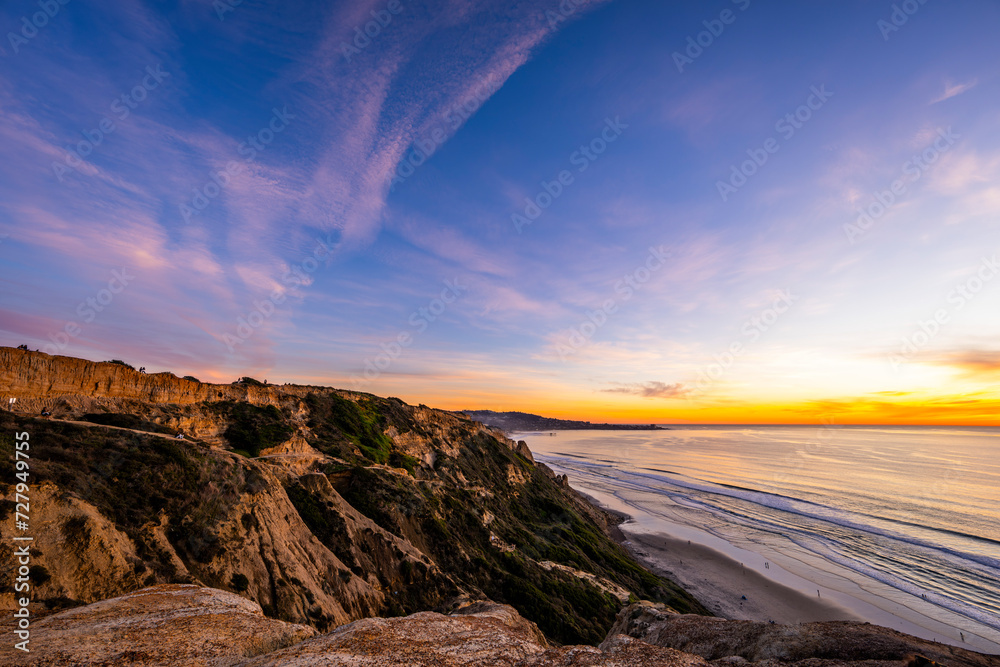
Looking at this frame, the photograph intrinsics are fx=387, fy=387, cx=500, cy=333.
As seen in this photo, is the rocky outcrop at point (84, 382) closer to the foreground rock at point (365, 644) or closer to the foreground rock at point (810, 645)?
the foreground rock at point (365, 644)

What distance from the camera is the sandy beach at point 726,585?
36500 mm

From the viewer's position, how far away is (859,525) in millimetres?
57719

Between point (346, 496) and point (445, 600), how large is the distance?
38.3ft

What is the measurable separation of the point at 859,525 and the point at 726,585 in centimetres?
3263

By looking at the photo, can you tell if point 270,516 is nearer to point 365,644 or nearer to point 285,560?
point 285,560

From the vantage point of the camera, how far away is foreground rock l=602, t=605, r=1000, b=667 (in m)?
11.7

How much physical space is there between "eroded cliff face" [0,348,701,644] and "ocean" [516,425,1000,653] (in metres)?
19.2

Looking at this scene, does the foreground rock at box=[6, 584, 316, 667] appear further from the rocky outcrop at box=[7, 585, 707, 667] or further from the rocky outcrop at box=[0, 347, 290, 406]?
the rocky outcrop at box=[0, 347, 290, 406]

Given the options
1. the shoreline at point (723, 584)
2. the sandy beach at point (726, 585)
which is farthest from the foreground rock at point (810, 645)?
the sandy beach at point (726, 585)

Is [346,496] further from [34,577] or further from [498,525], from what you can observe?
[34,577]

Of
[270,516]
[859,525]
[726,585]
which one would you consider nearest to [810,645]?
[270,516]

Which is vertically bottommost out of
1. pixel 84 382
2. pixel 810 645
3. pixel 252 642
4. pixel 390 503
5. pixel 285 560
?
pixel 390 503

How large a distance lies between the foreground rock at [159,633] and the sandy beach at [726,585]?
40.7 metres

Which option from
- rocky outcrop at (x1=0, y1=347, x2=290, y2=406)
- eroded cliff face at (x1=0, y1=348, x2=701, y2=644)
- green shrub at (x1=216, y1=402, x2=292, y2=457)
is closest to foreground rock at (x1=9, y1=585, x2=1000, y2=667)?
eroded cliff face at (x1=0, y1=348, x2=701, y2=644)
